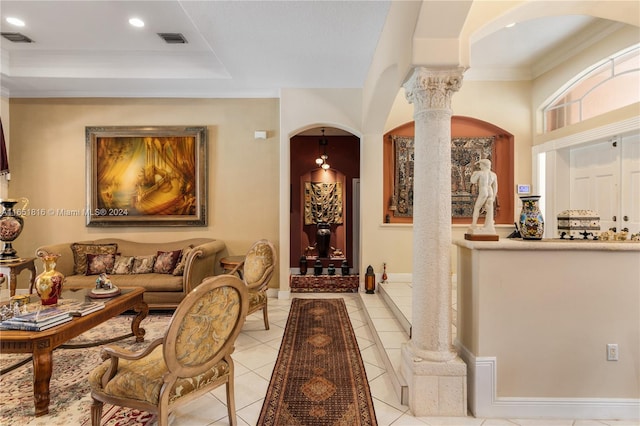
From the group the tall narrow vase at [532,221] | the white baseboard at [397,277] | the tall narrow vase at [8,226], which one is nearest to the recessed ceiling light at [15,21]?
the tall narrow vase at [8,226]

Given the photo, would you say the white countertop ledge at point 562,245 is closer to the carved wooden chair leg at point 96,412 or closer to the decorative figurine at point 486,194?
the decorative figurine at point 486,194

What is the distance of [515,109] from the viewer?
4992 millimetres

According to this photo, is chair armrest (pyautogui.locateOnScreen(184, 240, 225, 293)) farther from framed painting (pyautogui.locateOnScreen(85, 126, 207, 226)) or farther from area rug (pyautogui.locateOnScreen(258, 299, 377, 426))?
area rug (pyautogui.locateOnScreen(258, 299, 377, 426))

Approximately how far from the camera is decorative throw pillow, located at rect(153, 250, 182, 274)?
14.1 feet

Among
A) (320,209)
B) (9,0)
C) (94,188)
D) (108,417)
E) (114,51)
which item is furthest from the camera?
(320,209)

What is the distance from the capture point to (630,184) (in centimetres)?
366

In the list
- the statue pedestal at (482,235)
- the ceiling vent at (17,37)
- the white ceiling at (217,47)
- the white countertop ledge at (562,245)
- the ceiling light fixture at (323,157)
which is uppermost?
the ceiling vent at (17,37)

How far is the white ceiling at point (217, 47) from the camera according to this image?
3133 mm

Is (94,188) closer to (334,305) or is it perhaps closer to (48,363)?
(48,363)

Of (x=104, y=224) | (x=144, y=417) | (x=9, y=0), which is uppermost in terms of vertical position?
(x=9, y=0)

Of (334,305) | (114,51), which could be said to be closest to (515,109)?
(334,305)

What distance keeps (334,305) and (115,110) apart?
4.54 meters

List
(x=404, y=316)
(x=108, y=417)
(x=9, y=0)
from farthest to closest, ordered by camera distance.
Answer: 1. (x=404, y=316)
2. (x=9, y=0)
3. (x=108, y=417)

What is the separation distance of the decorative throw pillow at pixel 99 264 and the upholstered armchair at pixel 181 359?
290 centimetres
